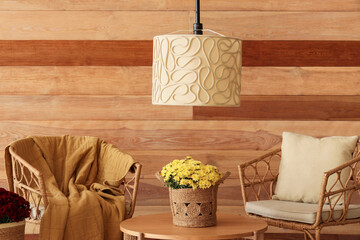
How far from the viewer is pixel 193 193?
2.98 m

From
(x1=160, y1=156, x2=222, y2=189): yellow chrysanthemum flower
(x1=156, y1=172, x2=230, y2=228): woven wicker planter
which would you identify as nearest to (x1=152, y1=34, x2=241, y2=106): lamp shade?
(x1=160, y1=156, x2=222, y2=189): yellow chrysanthemum flower

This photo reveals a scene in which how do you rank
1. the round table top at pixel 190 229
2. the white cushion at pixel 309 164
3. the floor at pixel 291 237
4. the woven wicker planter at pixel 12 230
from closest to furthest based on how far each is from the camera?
the round table top at pixel 190 229
the woven wicker planter at pixel 12 230
the white cushion at pixel 309 164
the floor at pixel 291 237

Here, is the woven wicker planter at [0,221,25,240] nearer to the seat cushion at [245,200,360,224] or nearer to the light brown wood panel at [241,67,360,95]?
the seat cushion at [245,200,360,224]

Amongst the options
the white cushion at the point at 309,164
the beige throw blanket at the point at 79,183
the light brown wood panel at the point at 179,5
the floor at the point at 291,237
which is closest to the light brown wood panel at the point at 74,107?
the beige throw blanket at the point at 79,183

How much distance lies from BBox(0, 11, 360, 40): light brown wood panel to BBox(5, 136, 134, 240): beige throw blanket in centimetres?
90

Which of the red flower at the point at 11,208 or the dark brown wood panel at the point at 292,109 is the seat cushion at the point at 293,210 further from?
the red flower at the point at 11,208

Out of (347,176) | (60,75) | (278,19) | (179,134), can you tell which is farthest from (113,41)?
(347,176)

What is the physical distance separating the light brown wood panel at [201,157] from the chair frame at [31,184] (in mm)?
522

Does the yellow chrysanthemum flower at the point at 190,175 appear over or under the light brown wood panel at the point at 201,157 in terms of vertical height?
over

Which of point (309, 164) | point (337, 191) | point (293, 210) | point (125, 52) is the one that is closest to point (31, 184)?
point (125, 52)

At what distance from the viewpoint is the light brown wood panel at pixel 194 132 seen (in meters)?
4.41

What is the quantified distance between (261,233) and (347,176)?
3.42 ft

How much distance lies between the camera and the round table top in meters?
2.79

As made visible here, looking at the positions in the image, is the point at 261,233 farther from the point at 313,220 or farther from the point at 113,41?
the point at 113,41
